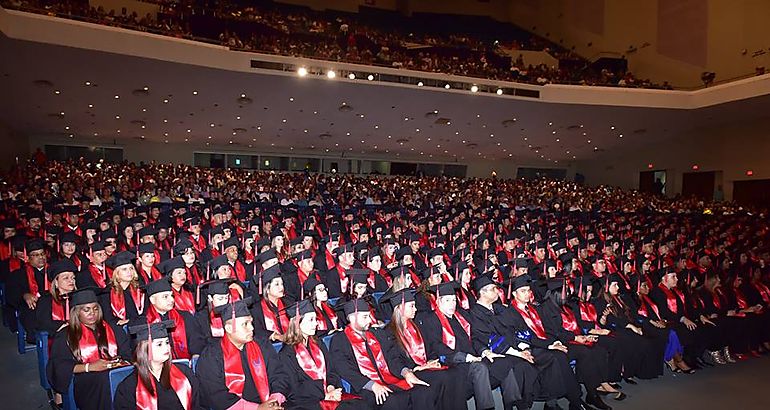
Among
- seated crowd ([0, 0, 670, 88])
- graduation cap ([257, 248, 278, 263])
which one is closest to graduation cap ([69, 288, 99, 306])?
graduation cap ([257, 248, 278, 263])

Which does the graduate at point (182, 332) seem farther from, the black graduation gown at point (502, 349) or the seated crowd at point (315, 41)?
the seated crowd at point (315, 41)

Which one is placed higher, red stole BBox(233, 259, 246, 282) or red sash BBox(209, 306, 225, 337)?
red stole BBox(233, 259, 246, 282)

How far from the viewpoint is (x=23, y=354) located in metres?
5.40

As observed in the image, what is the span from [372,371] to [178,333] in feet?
6.00

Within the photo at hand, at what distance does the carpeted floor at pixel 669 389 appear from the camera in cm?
452

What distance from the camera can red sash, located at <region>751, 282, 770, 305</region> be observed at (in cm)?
750

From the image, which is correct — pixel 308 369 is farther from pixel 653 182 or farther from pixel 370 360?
pixel 653 182

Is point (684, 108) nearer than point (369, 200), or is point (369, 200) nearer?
point (369, 200)

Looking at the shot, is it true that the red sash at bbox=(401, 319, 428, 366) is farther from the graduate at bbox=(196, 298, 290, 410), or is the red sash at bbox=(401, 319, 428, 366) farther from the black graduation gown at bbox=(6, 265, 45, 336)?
the black graduation gown at bbox=(6, 265, 45, 336)

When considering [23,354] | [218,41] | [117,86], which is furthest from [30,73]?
[23,354]

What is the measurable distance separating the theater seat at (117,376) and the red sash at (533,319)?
3.68 m

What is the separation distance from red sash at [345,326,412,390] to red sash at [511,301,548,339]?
5.76 ft

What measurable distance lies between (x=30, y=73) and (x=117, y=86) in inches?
102

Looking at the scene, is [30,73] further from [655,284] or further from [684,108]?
[684,108]
